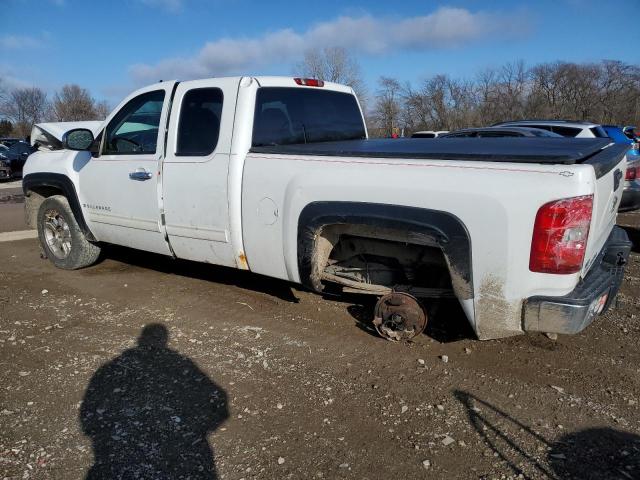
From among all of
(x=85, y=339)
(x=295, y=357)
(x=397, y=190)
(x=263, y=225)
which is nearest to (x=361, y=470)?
(x=295, y=357)

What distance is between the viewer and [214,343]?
3996 millimetres

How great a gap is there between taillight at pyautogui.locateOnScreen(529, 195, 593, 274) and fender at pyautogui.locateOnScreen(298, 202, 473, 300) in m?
0.38

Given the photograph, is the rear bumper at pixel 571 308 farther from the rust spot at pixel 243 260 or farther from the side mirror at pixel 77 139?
the side mirror at pixel 77 139

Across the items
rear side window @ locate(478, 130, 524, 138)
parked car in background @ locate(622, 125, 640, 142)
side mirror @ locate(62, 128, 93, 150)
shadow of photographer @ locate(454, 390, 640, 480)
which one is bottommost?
shadow of photographer @ locate(454, 390, 640, 480)

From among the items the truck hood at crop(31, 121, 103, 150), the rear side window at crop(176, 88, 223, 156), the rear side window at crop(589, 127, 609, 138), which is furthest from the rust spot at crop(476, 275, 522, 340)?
the rear side window at crop(589, 127, 609, 138)

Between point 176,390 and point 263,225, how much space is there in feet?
4.35

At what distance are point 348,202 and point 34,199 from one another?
4.66 m

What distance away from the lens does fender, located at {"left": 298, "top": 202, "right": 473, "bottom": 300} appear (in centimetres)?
304

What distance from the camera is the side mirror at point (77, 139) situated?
520 centimetres

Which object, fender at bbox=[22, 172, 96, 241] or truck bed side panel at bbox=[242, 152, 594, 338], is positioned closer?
truck bed side panel at bbox=[242, 152, 594, 338]

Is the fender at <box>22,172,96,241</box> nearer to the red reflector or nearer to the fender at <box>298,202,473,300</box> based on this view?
the red reflector

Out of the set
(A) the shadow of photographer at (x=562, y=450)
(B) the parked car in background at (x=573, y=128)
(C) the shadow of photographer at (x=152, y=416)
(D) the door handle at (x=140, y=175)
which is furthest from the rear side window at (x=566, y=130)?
(C) the shadow of photographer at (x=152, y=416)

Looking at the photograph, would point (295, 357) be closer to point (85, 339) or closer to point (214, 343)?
point (214, 343)

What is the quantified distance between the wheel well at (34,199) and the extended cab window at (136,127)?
150cm
